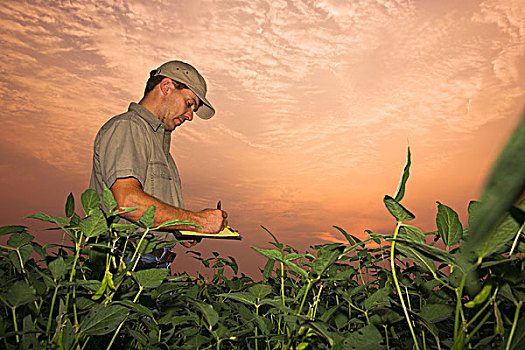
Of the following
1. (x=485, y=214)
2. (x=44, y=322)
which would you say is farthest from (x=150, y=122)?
(x=485, y=214)

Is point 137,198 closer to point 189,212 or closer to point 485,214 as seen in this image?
point 189,212

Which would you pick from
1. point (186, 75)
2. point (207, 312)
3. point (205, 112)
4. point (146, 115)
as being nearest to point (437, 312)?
point (207, 312)

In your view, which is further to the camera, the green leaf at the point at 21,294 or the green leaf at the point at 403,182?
the green leaf at the point at 21,294

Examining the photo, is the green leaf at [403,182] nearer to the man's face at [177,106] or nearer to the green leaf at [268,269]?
the green leaf at [268,269]

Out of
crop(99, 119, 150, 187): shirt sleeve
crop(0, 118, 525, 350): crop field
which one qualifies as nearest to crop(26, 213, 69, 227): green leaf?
crop(0, 118, 525, 350): crop field

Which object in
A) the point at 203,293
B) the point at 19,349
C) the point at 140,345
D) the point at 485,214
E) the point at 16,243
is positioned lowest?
the point at 203,293

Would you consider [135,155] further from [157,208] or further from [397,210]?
[397,210]

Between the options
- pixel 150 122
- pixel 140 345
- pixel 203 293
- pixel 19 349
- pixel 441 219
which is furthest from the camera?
pixel 150 122

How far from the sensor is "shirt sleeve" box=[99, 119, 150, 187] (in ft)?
8.06

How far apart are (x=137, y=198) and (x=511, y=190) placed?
2286 mm

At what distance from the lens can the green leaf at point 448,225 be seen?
659 millimetres

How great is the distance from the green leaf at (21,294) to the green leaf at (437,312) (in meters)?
0.76

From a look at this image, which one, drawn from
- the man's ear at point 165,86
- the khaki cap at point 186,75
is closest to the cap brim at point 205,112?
the khaki cap at point 186,75

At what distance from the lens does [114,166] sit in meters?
2.46
